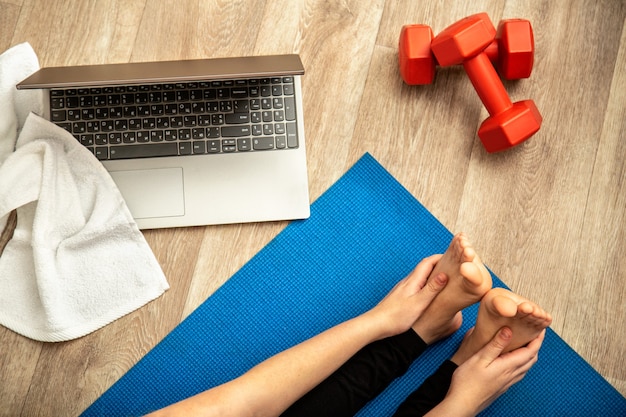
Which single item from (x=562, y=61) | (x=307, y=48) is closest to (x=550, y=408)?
(x=562, y=61)

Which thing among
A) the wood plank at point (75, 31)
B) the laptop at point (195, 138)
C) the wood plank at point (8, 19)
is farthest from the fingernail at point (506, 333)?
the wood plank at point (8, 19)

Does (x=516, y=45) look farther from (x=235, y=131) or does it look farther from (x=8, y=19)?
(x=8, y=19)

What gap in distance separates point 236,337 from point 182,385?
12 cm

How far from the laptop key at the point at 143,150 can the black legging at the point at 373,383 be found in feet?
1.47

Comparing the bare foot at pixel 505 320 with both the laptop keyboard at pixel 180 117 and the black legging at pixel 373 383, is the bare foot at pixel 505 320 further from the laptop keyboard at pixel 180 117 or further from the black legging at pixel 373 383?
the laptop keyboard at pixel 180 117

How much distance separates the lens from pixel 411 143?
965mm

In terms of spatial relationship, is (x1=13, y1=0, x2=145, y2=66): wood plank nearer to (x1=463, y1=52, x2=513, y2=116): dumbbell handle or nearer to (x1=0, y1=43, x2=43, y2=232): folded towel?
(x1=0, y1=43, x2=43, y2=232): folded towel

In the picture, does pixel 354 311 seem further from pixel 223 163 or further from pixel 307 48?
pixel 307 48

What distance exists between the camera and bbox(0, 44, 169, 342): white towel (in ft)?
2.95

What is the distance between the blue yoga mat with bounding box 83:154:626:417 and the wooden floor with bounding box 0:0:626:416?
0.03m

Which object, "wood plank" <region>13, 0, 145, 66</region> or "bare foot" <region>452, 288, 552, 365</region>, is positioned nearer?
"bare foot" <region>452, 288, 552, 365</region>

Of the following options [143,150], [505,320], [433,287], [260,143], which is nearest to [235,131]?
[260,143]

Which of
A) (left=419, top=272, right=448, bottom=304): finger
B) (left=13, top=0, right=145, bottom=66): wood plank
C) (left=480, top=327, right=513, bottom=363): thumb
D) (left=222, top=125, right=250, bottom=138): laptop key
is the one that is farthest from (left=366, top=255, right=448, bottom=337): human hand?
(left=13, top=0, right=145, bottom=66): wood plank

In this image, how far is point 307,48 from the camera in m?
0.98
